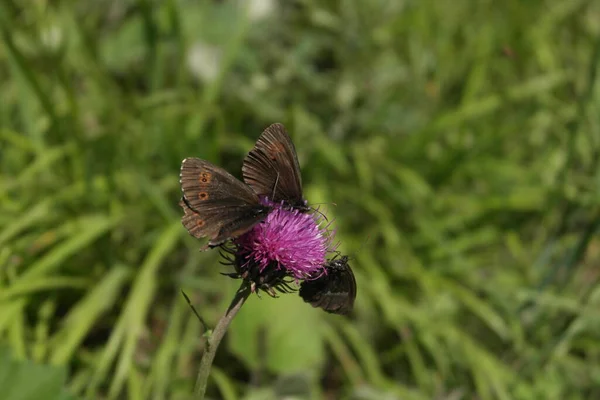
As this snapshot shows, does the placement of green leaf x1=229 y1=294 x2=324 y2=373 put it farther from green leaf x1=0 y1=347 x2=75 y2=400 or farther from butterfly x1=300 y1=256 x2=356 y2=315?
butterfly x1=300 y1=256 x2=356 y2=315

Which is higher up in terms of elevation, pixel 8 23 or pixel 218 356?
pixel 8 23

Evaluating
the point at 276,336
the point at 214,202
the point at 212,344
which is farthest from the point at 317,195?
the point at 212,344

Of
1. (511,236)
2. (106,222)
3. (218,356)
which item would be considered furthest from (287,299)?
(511,236)

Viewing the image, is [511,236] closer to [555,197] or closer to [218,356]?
[555,197]

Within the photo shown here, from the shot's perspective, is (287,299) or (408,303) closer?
(287,299)

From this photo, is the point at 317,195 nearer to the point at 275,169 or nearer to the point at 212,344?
the point at 275,169
